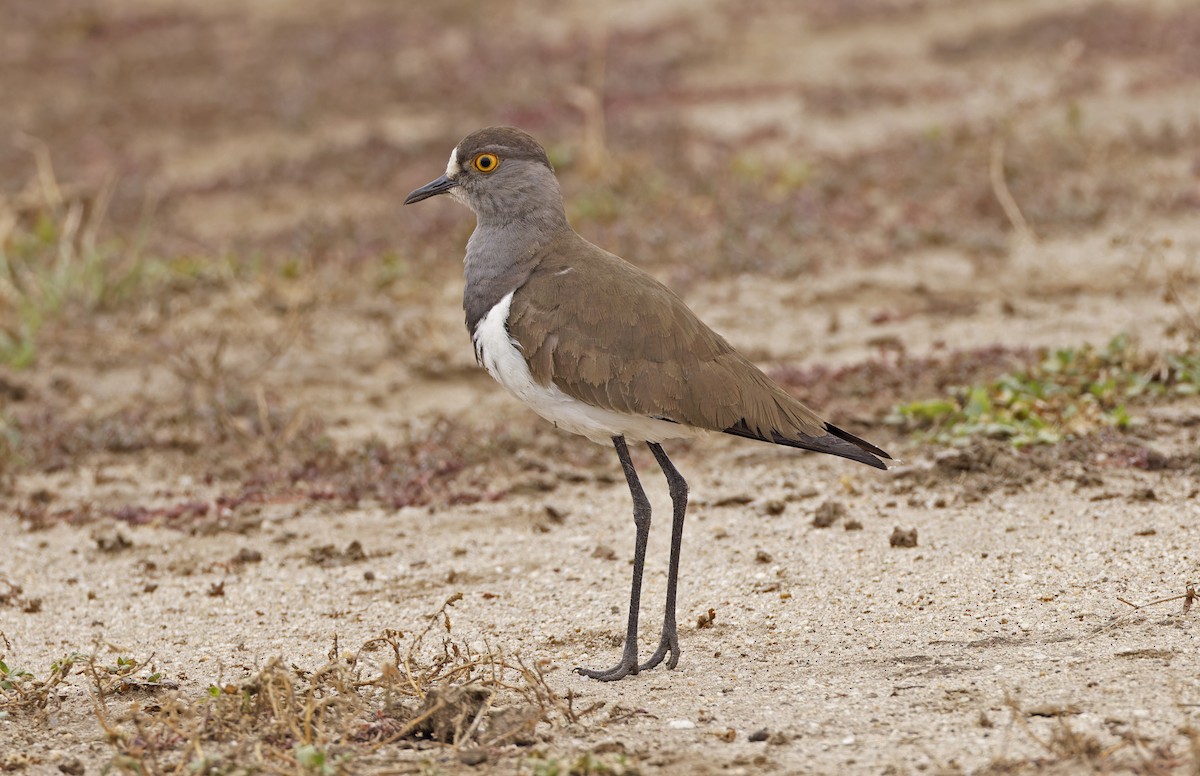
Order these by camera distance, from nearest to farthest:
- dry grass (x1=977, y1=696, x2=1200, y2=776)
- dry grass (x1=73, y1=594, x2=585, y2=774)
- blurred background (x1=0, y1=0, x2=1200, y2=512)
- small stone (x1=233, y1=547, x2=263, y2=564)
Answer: dry grass (x1=977, y1=696, x2=1200, y2=776) < dry grass (x1=73, y1=594, x2=585, y2=774) < small stone (x1=233, y1=547, x2=263, y2=564) < blurred background (x1=0, y1=0, x2=1200, y2=512)

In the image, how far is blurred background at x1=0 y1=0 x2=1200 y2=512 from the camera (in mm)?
8688

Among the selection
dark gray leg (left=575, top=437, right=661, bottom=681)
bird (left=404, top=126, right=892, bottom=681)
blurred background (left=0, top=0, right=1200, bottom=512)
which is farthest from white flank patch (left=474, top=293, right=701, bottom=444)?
blurred background (left=0, top=0, right=1200, bottom=512)

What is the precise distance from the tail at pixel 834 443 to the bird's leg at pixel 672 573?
11.3 inches

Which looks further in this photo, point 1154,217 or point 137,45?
point 137,45

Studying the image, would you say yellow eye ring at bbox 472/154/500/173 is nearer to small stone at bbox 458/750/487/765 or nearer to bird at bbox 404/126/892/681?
bird at bbox 404/126/892/681

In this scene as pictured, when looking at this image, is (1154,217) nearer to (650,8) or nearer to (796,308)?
(796,308)

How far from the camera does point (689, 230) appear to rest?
10938 mm

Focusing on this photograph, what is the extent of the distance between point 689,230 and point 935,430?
4.18m

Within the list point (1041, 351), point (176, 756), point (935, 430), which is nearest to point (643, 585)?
point (935, 430)

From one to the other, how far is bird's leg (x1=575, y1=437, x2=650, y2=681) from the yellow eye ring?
1.31 meters

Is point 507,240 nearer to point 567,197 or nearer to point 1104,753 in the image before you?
point 1104,753

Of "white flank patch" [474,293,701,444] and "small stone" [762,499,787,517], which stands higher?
"white flank patch" [474,293,701,444]

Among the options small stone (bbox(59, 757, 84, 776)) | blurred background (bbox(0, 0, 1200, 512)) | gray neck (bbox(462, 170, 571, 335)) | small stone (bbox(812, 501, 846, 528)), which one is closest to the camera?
small stone (bbox(59, 757, 84, 776))

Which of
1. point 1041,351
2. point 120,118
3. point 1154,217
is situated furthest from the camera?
point 120,118
